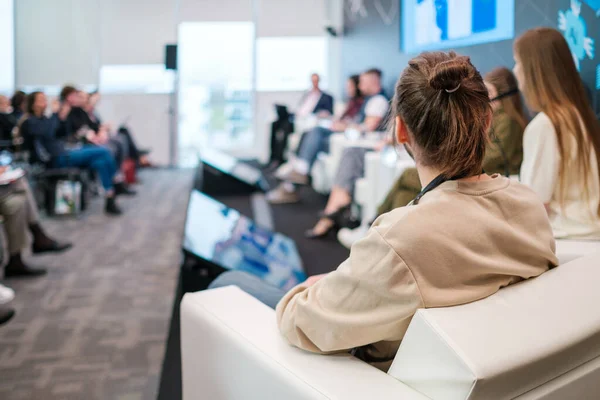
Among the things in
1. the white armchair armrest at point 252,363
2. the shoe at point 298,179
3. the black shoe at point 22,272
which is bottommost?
the black shoe at point 22,272

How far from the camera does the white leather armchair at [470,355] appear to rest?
1093 mm

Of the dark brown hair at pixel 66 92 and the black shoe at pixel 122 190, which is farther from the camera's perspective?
the black shoe at pixel 122 190

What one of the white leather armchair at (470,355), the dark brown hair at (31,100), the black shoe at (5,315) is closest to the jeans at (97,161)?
the dark brown hair at (31,100)

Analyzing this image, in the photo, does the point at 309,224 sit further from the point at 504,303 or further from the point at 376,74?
the point at 504,303

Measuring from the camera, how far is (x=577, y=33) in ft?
11.0

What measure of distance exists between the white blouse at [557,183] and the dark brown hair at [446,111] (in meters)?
1.20

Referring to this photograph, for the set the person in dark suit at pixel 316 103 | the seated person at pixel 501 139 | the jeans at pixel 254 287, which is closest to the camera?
the jeans at pixel 254 287

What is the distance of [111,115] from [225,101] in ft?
6.06

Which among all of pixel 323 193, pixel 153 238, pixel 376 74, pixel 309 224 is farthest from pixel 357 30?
pixel 153 238

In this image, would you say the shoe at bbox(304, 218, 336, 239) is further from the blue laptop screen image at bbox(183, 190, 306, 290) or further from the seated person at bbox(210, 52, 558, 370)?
the seated person at bbox(210, 52, 558, 370)

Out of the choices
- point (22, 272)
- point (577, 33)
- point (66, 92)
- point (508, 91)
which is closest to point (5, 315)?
point (22, 272)

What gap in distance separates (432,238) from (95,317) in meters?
2.53

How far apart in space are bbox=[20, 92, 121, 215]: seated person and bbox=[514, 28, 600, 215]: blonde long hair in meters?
4.58

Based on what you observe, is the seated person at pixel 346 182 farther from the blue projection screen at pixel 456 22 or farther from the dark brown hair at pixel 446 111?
the dark brown hair at pixel 446 111
